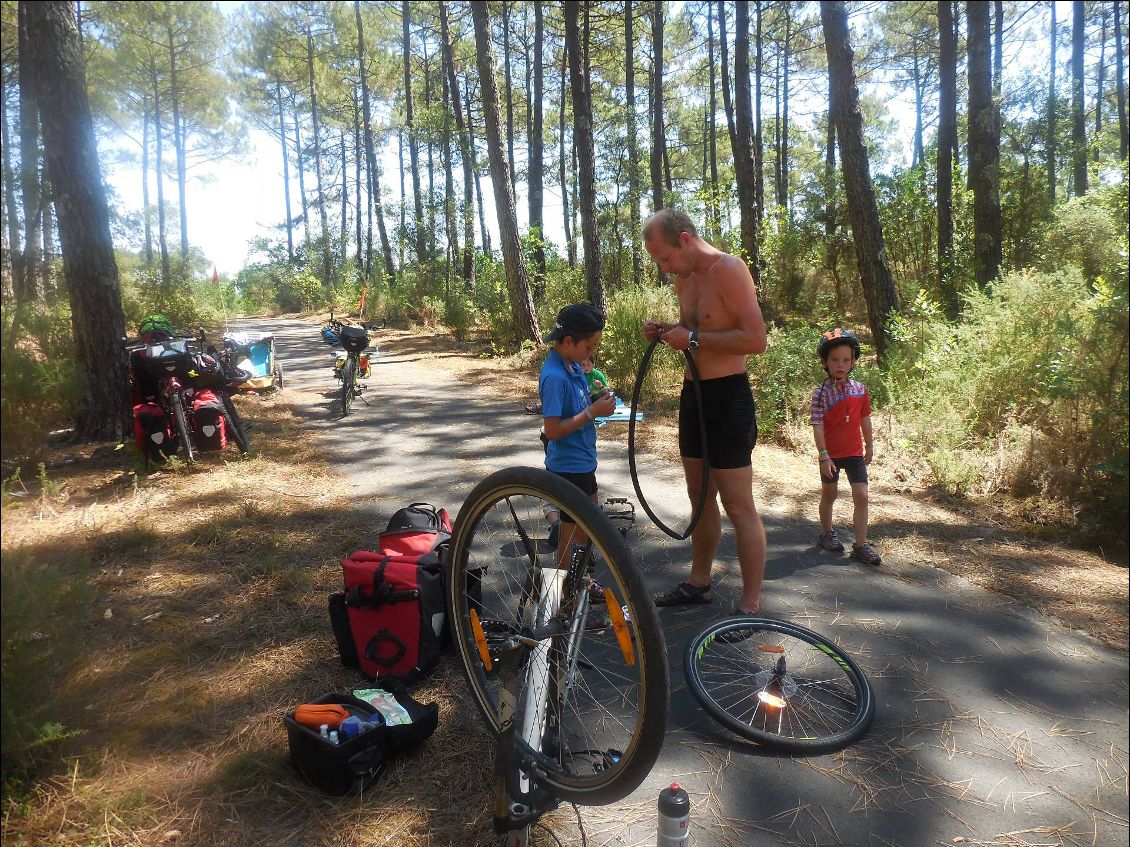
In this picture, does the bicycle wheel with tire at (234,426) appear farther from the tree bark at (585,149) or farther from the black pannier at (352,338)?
the tree bark at (585,149)

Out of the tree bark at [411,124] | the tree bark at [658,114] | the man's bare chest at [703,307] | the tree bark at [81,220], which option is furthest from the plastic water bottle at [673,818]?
the tree bark at [411,124]

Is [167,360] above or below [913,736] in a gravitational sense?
above

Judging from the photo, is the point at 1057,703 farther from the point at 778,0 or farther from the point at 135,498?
the point at 778,0

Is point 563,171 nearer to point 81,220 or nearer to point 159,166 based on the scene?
point 159,166

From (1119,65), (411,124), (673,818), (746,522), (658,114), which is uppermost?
(1119,65)

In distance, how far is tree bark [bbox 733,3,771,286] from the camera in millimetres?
11516

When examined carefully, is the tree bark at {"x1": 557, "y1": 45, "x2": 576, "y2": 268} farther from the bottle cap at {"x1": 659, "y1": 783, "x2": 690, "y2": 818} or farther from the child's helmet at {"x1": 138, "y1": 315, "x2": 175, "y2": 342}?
the bottle cap at {"x1": 659, "y1": 783, "x2": 690, "y2": 818}

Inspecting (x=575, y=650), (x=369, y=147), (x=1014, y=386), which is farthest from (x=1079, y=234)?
(x=369, y=147)

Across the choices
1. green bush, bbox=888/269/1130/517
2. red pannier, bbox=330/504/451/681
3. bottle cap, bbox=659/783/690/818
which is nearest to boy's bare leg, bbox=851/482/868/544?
green bush, bbox=888/269/1130/517

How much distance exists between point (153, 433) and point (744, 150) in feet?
34.2

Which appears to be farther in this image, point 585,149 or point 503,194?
point 503,194

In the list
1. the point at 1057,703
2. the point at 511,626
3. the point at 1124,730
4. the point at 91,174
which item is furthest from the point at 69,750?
the point at 91,174

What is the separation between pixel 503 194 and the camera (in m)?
12.0

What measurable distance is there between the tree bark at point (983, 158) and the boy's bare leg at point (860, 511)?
6.40 metres
